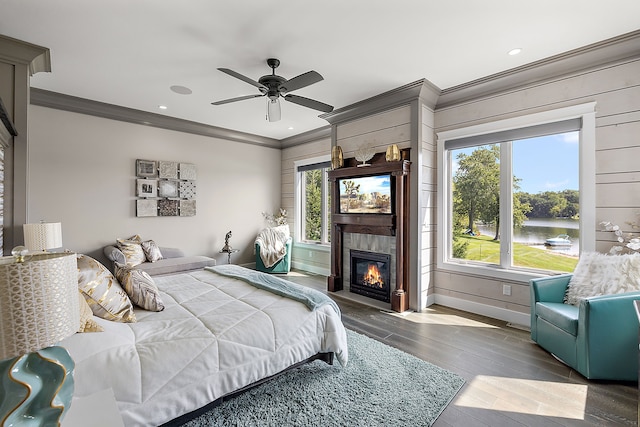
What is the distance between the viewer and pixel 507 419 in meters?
1.84

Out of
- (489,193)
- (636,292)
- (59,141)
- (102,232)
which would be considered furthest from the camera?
(102,232)

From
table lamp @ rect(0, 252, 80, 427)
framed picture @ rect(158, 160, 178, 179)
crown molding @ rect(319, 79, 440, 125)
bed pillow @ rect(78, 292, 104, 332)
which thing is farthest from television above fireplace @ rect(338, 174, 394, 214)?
table lamp @ rect(0, 252, 80, 427)

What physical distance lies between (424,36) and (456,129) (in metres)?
1.49

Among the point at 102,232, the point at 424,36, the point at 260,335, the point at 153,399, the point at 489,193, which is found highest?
the point at 424,36

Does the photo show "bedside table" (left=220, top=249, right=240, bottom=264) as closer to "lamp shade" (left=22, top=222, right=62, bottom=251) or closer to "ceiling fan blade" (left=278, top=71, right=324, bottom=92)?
"lamp shade" (left=22, top=222, right=62, bottom=251)

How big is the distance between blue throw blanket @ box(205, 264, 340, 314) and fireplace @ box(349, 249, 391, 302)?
1729 millimetres

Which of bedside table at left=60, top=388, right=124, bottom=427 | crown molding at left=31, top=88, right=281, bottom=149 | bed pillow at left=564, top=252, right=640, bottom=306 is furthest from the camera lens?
crown molding at left=31, top=88, right=281, bottom=149

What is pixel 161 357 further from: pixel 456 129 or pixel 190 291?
pixel 456 129

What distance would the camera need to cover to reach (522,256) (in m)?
3.42

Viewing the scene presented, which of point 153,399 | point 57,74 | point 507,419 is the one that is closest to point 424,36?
point 507,419

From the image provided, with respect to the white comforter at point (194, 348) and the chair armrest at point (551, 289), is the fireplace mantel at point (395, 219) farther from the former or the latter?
the white comforter at point (194, 348)

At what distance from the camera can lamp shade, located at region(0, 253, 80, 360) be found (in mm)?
728

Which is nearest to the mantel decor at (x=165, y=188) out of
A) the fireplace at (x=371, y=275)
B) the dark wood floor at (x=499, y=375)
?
the fireplace at (x=371, y=275)

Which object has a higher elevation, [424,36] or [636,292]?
[424,36]
